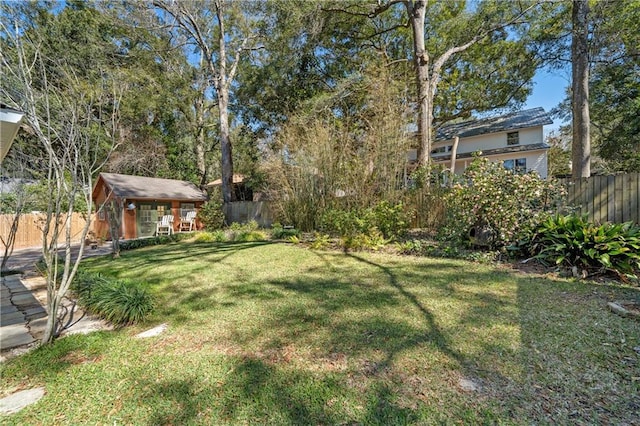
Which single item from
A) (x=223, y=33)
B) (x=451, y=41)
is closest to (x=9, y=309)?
(x=223, y=33)

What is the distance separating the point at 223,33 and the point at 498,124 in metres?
15.3

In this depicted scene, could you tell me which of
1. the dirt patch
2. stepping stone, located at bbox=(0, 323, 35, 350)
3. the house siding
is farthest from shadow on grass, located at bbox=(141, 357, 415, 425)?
the house siding

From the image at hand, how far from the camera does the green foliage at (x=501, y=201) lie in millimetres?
4406

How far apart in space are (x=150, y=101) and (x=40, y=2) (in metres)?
6.15

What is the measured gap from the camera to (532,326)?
7.87 feet

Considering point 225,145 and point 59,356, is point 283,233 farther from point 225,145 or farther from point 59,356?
point 225,145

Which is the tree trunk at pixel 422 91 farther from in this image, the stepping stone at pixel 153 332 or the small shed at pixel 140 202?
the small shed at pixel 140 202

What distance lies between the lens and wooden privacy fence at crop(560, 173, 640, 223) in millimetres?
4949

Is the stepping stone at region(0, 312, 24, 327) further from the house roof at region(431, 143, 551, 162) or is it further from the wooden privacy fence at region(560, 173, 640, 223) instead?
the house roof at region(431, 143, 551, 162)

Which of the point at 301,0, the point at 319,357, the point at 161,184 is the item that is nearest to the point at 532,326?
the point at 319,357

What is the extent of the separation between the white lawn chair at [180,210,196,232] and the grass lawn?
9.53 m

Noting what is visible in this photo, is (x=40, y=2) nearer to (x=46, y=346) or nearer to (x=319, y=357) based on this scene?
(x=46, y=346)

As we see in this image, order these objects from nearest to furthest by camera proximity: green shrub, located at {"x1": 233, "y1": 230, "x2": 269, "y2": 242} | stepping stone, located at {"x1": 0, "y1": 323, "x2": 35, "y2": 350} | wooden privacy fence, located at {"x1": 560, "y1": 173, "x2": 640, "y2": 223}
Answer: stepping stone, located at {"x1": 0, "y1": 323, "x2": 35, "y2": 350}
wooden privacy fence, located at {"x1": 560, "y1": 173, "x2": 640, "y2": 223}
green shrub, located at {"x1": 233, "y1": 230, "x2": 269, "y2": 242}

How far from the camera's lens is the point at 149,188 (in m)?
11.9
